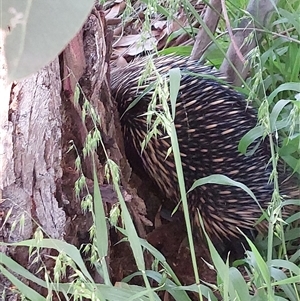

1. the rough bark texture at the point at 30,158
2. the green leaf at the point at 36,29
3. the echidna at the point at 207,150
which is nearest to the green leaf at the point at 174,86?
the rough bark texture at the point at 30,158

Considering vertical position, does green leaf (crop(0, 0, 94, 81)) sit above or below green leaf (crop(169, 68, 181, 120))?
below

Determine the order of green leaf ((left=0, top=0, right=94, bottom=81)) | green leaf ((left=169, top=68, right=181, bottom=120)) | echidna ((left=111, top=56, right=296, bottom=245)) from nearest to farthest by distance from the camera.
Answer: green leaf ((left=0, top=0, right=94, bottom=81)), green leaf ((left=169, top=68, right=181, bottom=120)), echidna ((left=111, top=56, right=296, bottom=245))

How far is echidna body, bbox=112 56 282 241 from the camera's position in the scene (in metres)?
1.22

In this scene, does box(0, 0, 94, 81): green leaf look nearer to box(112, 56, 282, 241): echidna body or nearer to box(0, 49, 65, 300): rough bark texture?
box(0, 49, 65, 300): rough bark texture

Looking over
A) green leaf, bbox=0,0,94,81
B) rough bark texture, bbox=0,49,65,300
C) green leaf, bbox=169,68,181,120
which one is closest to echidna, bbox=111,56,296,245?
rough bark texture, bbox=0,49,65,300

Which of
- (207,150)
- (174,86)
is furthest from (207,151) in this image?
(174,86)

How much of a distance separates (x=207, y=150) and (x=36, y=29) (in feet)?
3.78

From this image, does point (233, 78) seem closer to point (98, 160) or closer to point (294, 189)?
point (294, 189)

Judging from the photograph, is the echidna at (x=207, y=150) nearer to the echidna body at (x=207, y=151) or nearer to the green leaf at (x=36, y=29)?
the echidna body at (x=207, y=151)

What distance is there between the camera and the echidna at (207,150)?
1222 mm

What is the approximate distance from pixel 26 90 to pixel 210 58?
0.75m

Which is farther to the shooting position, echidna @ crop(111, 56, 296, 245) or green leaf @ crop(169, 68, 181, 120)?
echidna @ crop(111, 56, 296, 245)

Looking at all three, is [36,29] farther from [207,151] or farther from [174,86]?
Answer: [207,151]

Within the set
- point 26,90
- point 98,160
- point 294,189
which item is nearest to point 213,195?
point 294,189
